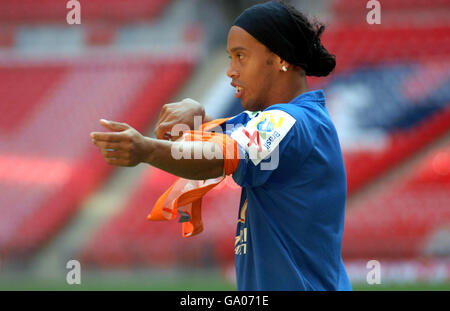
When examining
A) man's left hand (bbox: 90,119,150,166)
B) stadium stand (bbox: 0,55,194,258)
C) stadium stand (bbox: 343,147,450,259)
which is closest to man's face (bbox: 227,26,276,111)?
man's left hand (bbox: 90,119,150,166)

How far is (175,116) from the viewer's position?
213cm

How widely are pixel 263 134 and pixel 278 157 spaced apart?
0.08m

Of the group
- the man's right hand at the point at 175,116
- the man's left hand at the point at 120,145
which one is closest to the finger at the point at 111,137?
the man's left hand at the point at 120,145

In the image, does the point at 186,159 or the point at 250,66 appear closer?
the point at 186,159

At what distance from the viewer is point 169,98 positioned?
10406 millimetres

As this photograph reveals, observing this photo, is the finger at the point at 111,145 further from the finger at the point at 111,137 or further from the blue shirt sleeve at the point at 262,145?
the blue shirt sleeve at the point at 262,145

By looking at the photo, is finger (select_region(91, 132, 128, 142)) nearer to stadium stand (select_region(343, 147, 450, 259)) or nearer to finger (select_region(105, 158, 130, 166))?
finger (select_region(105, 158, 130, 166))

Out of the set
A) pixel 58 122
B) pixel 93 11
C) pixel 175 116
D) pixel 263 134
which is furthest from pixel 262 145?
pixel 93 11

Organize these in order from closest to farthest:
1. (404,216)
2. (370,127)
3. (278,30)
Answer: (278,30) < (404,216) < (370,127)

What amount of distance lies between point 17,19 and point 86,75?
2072mm

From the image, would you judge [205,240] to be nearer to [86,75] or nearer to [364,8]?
[86,75]

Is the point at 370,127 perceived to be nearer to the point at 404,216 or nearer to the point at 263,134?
the point at 404,216

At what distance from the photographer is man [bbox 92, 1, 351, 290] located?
1706 mm

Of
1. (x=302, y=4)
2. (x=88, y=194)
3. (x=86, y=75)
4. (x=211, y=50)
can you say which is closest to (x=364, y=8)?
(x=302, y=4)
